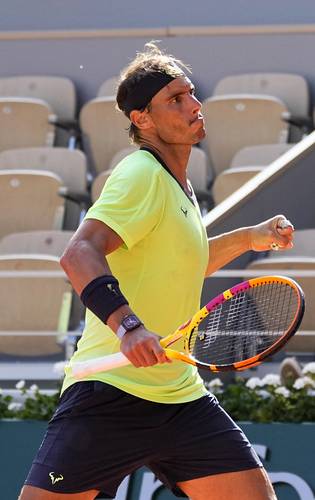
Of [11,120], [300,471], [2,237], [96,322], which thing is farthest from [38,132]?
[96,322]

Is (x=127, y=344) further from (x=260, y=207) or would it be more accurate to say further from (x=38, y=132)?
(x=38, y=132)

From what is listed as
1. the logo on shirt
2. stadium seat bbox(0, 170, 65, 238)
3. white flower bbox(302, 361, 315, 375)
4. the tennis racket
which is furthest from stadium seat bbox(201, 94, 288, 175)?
the logo on shirt

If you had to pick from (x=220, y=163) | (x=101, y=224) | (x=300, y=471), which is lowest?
(x=300, y=471)

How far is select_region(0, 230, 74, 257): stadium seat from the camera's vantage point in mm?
6887

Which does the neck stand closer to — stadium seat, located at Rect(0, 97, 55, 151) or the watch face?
the watch face

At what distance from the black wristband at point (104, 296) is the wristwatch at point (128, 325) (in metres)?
0.05

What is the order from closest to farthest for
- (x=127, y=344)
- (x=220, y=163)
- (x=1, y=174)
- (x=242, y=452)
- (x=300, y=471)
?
(x=127, y=344)
(x=242, y=452)
(x=300, y=471)
(x=1, y=174)
(x=220, y=163)

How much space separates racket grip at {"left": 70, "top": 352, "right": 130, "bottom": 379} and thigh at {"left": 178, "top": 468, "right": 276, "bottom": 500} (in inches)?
17.7

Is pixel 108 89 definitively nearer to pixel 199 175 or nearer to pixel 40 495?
pixel 199 175

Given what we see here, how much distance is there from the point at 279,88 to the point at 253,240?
4.64m

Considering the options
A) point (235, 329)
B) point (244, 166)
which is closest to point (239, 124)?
point (244, 166)

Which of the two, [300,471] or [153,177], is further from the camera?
[300,471]

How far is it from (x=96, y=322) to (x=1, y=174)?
4.17 metres

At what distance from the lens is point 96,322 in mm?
3242
